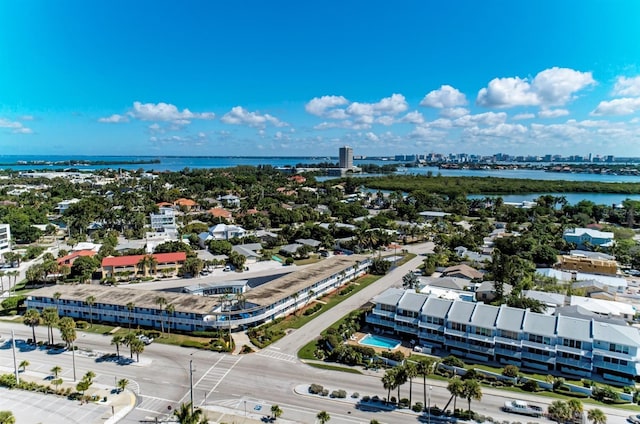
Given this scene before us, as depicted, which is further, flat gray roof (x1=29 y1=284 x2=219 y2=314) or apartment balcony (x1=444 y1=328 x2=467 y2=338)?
flat gray roof (x1=29 y1=284 x2=219 y2=314)

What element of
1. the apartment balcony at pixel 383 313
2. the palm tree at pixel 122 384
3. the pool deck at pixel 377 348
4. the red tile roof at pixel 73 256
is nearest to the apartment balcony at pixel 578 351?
the pool deck at pixel 377 348

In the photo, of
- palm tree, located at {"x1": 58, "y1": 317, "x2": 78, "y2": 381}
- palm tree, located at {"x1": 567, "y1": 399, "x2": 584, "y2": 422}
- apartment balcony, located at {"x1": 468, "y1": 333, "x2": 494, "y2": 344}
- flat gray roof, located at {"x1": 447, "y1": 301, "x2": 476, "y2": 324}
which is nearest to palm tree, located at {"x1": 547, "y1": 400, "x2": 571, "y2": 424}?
palm tree, located at {"x1": 567, "y1": 399, "x2": 584, "y2": 422}

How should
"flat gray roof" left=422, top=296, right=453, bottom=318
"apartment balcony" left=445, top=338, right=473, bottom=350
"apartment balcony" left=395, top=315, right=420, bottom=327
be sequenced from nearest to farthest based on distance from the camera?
"apartment balcony" left=445, top=338, right=473, bottom=350 < "flat gray roof" left=422, top=296, right=453, bottom=318 < "apartment balcony" left=395, top=315, right=420, bottom=327

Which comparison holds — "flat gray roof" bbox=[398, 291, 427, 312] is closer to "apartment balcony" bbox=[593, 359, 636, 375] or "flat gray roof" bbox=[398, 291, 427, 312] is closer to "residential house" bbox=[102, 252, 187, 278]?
"apartment balcony" bbox=[593, 359, 636, 375]

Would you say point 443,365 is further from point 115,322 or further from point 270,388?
point 115,322

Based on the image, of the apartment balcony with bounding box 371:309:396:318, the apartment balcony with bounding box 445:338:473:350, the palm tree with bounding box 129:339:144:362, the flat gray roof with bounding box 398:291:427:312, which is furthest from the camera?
the apartment balcony with bounding box 371:309:396:318

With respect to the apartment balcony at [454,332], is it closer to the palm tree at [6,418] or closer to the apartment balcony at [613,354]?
the apartment balcony at [613,354]

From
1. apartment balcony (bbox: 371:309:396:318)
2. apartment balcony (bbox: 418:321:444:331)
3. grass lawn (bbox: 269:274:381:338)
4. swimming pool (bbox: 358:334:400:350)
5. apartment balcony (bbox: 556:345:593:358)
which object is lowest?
swimming pool (bbox: 358:334:400:350)

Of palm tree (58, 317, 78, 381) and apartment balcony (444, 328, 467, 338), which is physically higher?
palm tree (58, 317, 78, 381)
